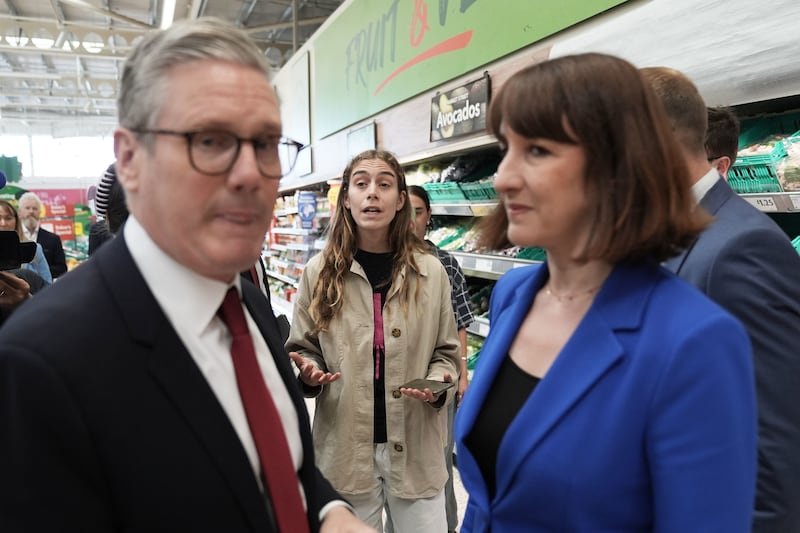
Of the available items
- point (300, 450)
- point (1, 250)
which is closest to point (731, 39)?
point (300, 450)

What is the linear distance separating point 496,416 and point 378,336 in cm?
96

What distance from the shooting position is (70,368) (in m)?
0.66

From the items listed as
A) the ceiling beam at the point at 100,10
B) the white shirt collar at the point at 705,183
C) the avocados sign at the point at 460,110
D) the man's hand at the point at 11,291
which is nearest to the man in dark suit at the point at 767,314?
the white shirt collar at the point at 705,183

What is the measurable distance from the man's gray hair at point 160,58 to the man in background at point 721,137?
1.44 meters

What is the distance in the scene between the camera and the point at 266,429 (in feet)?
2.71

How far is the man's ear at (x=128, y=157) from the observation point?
2.62ft

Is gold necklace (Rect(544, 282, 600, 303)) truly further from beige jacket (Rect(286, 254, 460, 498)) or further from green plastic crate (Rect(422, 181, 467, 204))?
green plastic crate (Rect(422, 181, 467, 204))

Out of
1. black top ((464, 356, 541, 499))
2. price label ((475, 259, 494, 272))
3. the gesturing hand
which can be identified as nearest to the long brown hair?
the gesturing hand

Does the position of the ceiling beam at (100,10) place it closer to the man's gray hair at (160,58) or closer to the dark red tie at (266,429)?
the man's gray hair at (160,58)

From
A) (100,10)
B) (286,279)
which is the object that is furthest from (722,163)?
(100,10)

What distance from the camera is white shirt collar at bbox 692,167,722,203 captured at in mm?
1362

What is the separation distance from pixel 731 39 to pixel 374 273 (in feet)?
4.97

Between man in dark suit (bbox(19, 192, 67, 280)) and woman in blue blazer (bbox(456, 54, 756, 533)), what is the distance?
605cm

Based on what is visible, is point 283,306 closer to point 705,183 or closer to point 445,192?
point 445,192
